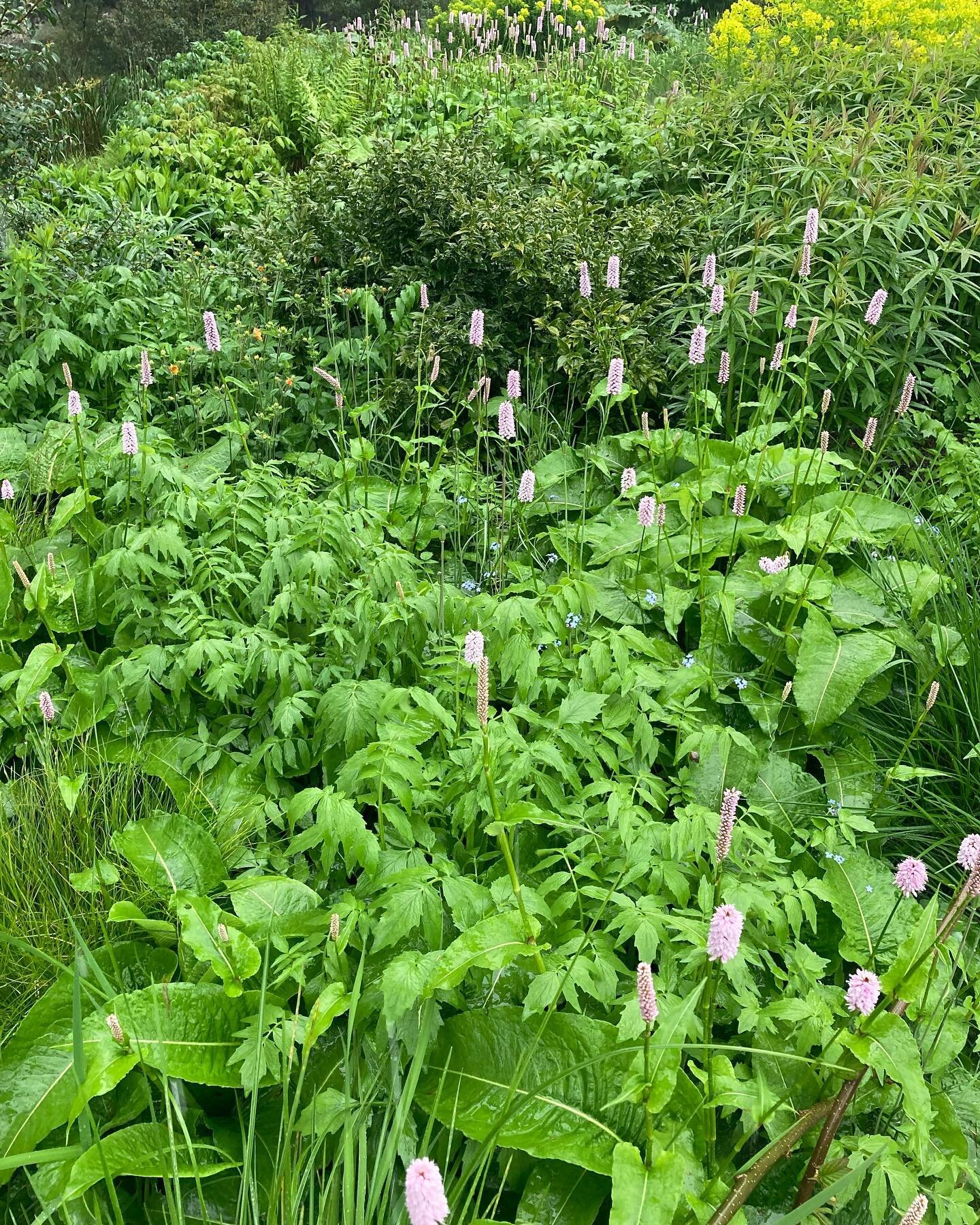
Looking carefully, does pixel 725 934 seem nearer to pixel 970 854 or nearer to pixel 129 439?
pixel 970 854

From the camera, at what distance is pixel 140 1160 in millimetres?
1781

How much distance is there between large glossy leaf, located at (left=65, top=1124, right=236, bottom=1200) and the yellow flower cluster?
21.4 feet

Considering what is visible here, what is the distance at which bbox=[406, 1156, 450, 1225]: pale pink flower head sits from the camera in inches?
38.2

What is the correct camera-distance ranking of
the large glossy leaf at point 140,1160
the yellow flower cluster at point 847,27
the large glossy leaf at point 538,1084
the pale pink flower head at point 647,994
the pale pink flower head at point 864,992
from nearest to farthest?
the pale pink flower head at point 647,994, the pale pink flower head at point 864,992, the large glossy leaf at point 140,1160, the large glossy leaf at point 538,1084, the yellow flower cluster at point 847,27

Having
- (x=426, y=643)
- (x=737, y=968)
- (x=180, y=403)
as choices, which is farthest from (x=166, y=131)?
(x=737, y=968)

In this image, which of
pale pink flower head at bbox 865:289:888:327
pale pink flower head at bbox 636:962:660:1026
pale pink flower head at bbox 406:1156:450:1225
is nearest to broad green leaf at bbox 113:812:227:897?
pale pink flower head at bbox 636:962:660:1026

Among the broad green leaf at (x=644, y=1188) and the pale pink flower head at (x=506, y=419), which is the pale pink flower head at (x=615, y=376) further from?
the broad green leaf at (x=644, y=1188)

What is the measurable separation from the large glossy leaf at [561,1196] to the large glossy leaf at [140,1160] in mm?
560

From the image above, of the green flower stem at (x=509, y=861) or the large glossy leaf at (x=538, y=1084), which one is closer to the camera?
the green flower stem at (x=509, y=861)

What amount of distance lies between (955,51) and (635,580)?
4703 millimetres

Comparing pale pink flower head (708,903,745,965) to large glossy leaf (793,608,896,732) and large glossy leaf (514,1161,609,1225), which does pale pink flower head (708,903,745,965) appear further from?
large glossy leaf (793,608,896,732)

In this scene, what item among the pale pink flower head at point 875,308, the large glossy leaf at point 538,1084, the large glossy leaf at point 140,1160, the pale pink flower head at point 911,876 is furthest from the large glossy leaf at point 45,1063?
the pale pink flower head at point 875,308

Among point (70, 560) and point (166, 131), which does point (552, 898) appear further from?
point (166, 131)

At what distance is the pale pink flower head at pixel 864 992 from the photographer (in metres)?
1.42
